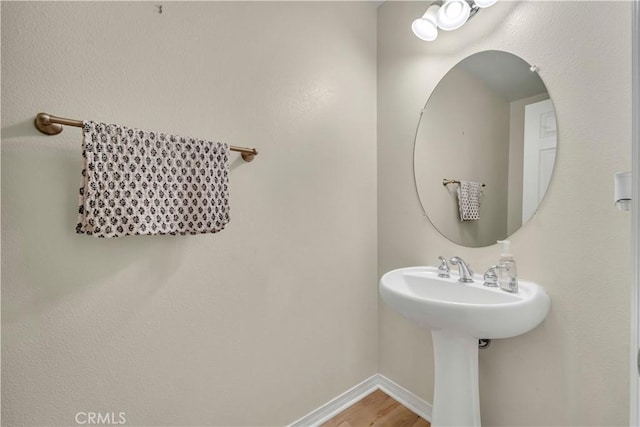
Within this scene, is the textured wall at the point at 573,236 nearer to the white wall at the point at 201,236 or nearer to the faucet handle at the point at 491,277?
the faucet handle at the point at 491,277

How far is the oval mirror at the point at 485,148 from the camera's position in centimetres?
109

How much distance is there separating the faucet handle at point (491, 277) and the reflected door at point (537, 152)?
0.77 ft

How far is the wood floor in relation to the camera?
1415 millimetres

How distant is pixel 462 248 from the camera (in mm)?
1303

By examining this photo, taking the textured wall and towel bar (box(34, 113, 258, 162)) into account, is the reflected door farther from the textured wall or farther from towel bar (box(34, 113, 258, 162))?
towel bar (box(34, 113, 258, 162))

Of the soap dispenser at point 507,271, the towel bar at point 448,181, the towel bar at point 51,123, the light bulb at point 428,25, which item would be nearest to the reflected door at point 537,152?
the soap dispenser at point 507,271

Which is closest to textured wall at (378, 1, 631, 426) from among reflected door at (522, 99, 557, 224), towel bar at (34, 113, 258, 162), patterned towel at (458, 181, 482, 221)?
reflected door at (522, 99, 557, 224)

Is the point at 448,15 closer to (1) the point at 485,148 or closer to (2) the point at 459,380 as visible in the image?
(1) the point at 485,148

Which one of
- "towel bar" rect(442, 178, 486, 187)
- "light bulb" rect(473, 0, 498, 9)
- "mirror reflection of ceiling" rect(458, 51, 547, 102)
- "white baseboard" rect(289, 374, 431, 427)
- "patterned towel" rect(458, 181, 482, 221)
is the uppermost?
"light bulb" rect(473, 0, 498, 9)

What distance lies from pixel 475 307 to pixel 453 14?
49.1 inches

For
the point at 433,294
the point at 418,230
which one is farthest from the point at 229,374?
the point at 418,230

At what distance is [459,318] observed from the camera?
91 cm

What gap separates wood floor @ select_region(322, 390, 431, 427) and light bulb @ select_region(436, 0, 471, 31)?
1.96 m

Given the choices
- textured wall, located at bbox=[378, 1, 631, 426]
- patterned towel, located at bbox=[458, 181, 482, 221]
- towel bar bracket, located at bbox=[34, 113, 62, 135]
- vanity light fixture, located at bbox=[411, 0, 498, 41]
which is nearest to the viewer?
towel bar bracket, located at bbox=[34, 113, 62, 135]
